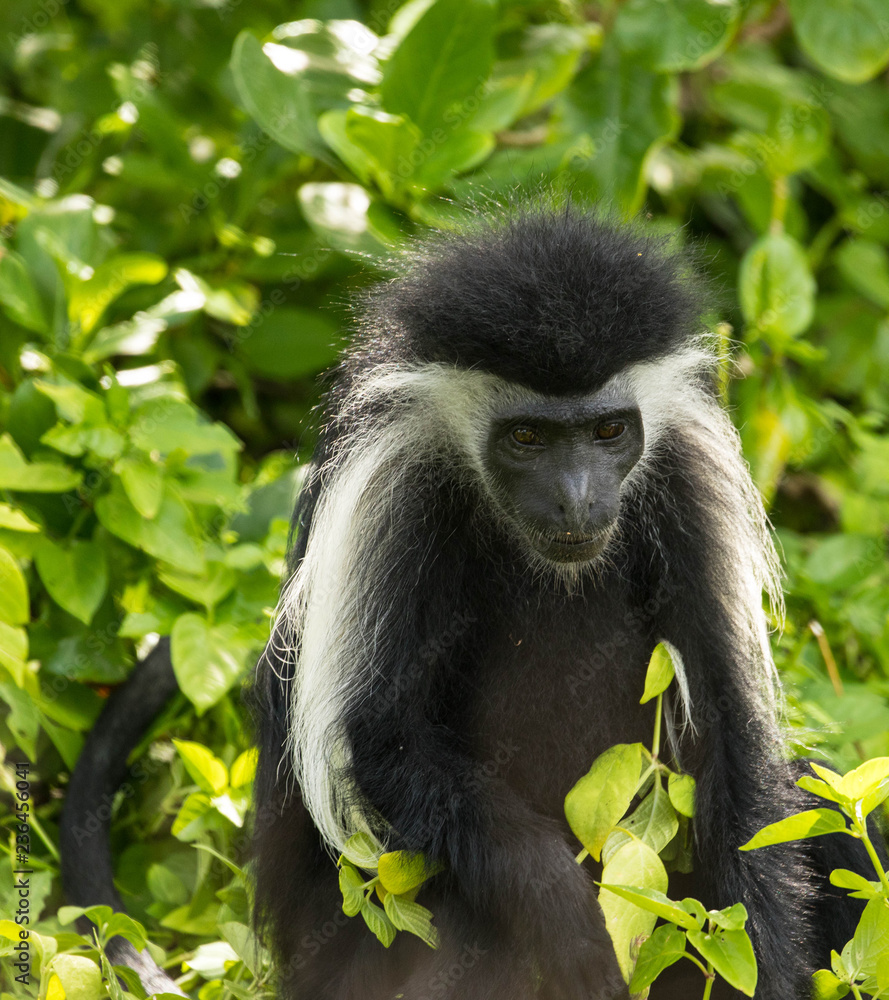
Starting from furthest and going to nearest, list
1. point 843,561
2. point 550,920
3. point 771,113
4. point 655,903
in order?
1. point 771,113
2. point 843,561
3. point 550,920
4. point 655,903

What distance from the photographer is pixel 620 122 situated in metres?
4.80

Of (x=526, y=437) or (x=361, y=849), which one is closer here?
(x=361, y=849)

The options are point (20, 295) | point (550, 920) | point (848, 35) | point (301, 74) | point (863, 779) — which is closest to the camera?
point (863, 779)

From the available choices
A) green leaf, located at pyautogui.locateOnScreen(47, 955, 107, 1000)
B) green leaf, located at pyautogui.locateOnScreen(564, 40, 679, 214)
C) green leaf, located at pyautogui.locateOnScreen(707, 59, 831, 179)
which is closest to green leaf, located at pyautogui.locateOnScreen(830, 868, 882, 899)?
green leaf, located at pyautogui.locateOnScreen(47, 955, 107, 1000)

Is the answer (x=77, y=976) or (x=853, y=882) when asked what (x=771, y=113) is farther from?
(x=77, y=976)

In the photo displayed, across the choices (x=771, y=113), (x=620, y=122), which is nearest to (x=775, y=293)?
(x=620, y=122)

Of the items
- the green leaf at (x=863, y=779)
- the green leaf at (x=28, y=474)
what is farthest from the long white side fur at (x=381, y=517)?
the green leaf at (x=28, y=474)

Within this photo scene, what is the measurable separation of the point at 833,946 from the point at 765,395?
2365 millimetres

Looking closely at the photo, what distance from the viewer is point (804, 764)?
3094 millimetres

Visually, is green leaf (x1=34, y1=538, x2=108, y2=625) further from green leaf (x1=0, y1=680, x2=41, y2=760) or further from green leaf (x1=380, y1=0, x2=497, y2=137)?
green leaf (x1=380, y1=0, x2=497, y2=137)

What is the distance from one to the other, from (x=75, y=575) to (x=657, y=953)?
6.73 feet

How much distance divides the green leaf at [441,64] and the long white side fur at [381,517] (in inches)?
61.9

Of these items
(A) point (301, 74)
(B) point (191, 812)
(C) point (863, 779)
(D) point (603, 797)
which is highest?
(A) point (301, 74)

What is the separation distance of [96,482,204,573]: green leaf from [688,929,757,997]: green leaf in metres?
1.88
